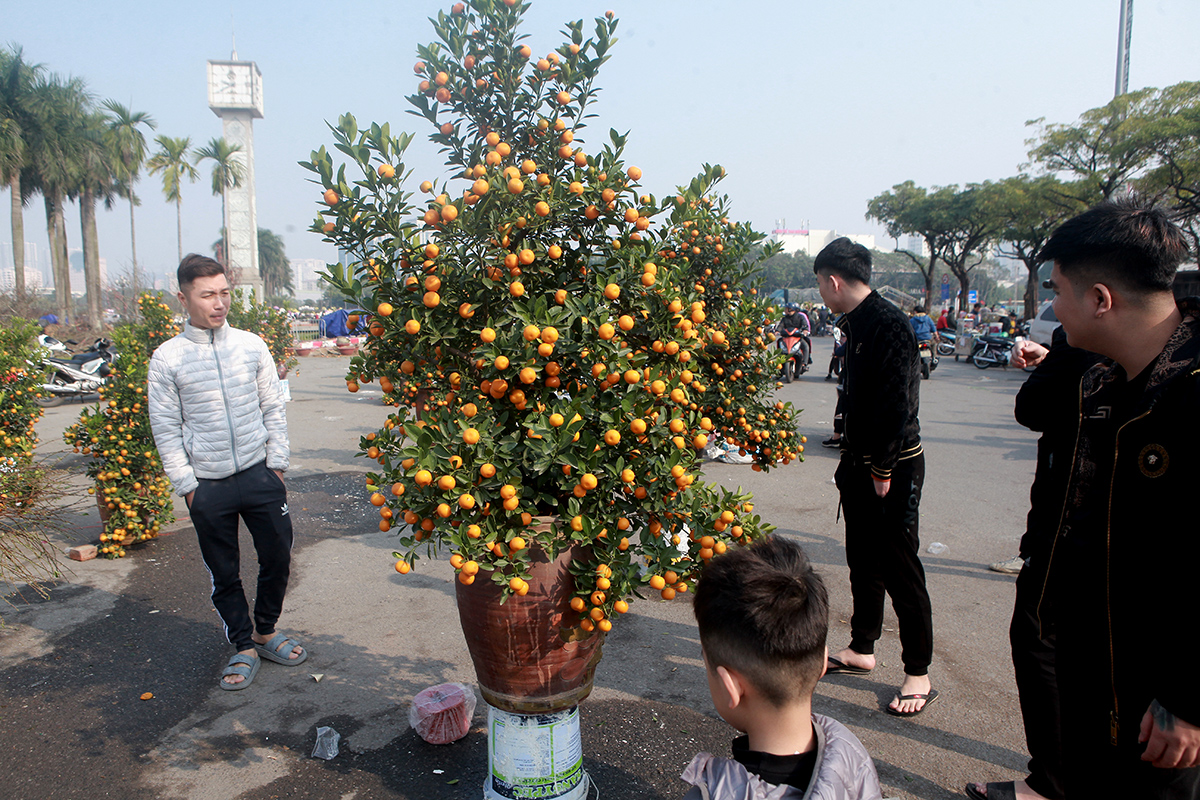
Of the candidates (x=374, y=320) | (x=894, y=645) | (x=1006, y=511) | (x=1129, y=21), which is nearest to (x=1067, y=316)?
(x=374, y=320)

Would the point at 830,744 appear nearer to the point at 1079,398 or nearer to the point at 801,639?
the point at 801,639

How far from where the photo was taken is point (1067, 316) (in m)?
1.69

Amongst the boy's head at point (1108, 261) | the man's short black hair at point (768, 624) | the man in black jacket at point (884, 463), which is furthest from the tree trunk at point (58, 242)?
the boy's head at point (1108, 261)

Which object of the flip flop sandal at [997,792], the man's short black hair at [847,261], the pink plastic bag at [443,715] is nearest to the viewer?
the flip flop sandal at [997,792]

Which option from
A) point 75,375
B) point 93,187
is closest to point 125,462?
point 75,375

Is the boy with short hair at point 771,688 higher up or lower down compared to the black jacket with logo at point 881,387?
lower down

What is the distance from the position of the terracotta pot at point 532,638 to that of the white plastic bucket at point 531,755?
0.05 metres

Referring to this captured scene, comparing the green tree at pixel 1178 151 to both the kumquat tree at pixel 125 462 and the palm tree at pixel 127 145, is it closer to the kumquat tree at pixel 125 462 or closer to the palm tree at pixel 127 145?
the kumquat tree at pixel 125 462

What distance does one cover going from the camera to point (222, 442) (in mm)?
3250

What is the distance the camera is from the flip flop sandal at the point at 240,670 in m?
3.22

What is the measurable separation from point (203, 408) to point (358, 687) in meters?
1.50

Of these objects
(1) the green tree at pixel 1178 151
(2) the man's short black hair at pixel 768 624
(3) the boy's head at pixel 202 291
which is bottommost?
(2) the man's short black hair at pixel 768 624

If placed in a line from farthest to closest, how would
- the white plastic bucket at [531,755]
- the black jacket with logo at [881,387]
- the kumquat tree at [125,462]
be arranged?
the kumquat tree at [125,462]
the black jacket with logo at [881,387]
the white plastic bucket at [531,755]

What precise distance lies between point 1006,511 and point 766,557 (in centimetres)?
546
